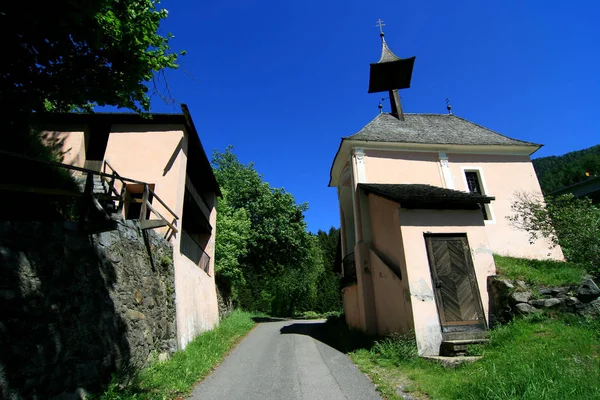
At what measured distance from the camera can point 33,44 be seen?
5.76 meters

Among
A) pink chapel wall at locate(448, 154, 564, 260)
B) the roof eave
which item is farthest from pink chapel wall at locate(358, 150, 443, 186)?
pink chapel wall at locate(448, 154, 564, 260)

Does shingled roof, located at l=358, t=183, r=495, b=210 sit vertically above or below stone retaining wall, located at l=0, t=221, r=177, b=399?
above

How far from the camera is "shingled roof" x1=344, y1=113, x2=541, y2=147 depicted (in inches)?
581

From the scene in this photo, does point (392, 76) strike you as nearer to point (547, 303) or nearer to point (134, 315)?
point (547, 303)

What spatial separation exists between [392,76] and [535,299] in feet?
47.3

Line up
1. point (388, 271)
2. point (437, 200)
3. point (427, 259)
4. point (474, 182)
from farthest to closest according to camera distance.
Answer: point (474, 182), point (388, 271), point (437, 200), point (427, 259)

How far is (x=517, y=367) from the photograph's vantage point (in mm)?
5363

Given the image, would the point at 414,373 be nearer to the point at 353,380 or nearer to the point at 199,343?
the point at 353,380

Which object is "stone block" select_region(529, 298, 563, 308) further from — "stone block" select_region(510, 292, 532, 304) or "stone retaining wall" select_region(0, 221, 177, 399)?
"stone retaining wall" select_region(0, 221, 177, 399)

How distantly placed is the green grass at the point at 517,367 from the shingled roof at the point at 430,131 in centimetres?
888

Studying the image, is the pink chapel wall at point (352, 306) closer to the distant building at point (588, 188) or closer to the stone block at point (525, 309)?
the stone block at point (525, 309)

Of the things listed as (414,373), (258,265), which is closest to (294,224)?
(258,265)

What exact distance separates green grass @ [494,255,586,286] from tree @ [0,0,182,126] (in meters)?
10.5

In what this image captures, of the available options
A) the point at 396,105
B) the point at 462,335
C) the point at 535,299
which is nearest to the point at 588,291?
the point at 535,299
